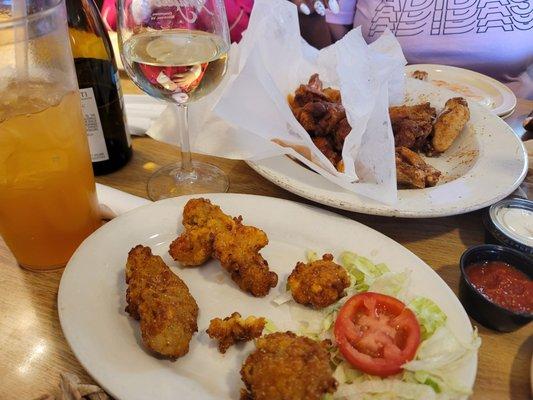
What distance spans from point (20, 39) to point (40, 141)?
22 centimetres

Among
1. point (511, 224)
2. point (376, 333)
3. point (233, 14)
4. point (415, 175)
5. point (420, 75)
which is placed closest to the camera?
point (376, 333)

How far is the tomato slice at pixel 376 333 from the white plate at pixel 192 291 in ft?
0.31

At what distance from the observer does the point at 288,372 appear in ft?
2.75

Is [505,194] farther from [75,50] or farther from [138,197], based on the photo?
[75,50]

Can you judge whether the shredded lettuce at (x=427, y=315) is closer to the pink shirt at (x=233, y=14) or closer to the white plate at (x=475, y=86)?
the white plate at (x=475, y=86)

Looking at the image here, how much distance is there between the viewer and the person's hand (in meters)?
2.87

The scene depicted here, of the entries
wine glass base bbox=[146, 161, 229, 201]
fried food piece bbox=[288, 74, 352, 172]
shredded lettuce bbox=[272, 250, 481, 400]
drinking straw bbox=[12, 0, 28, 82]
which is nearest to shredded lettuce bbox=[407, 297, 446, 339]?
shredded lettuce bbox=[272, 250, 481, 400]

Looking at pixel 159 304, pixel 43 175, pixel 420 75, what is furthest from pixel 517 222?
pixel 43 175

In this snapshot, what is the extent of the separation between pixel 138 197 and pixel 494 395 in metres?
1.04

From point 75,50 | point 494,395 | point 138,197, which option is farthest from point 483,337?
point 75,50

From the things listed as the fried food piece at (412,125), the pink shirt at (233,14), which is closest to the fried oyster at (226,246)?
the fried food piece at (412,125)

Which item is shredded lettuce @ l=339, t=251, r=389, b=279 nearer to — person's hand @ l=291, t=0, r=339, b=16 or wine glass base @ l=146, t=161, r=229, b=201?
wine glass base @ l=146, t=161, r=229, b=201

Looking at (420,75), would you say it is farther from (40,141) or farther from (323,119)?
(40,141)

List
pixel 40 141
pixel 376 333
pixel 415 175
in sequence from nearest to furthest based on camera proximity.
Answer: pixel 376 333, pixel 40 141, pixel 415 175
